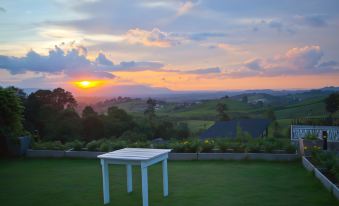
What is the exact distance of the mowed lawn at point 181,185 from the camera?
4.83 meters

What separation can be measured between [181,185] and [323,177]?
2168 millimetres

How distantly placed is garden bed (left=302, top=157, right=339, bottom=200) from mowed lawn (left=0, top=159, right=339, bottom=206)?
0.28 feet

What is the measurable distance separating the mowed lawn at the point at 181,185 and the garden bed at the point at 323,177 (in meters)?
0.09

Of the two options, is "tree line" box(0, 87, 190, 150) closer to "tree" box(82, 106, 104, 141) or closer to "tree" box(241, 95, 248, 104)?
"tree" box(82, 106, 104, 141)

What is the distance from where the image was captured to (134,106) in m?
27.1

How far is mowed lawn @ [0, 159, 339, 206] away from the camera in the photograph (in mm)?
4832

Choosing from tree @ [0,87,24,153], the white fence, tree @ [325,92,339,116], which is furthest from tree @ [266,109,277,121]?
tree @ [0,87,24,153]

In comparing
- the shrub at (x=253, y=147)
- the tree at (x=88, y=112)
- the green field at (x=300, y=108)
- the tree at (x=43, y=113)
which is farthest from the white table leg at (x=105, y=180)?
the green field at (x=300, y=108)

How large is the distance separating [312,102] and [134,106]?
12.7 meters

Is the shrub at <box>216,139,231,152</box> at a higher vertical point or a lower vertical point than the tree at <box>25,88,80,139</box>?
lower

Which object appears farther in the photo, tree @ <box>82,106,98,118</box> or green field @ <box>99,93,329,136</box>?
green field @ <box>99,93,329,136</box>

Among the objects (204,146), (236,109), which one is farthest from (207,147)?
(236,109)

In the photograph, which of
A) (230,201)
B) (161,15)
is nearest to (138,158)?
(230,201)

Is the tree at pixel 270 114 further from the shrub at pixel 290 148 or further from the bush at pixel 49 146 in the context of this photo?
the bush at pixel 49 146
